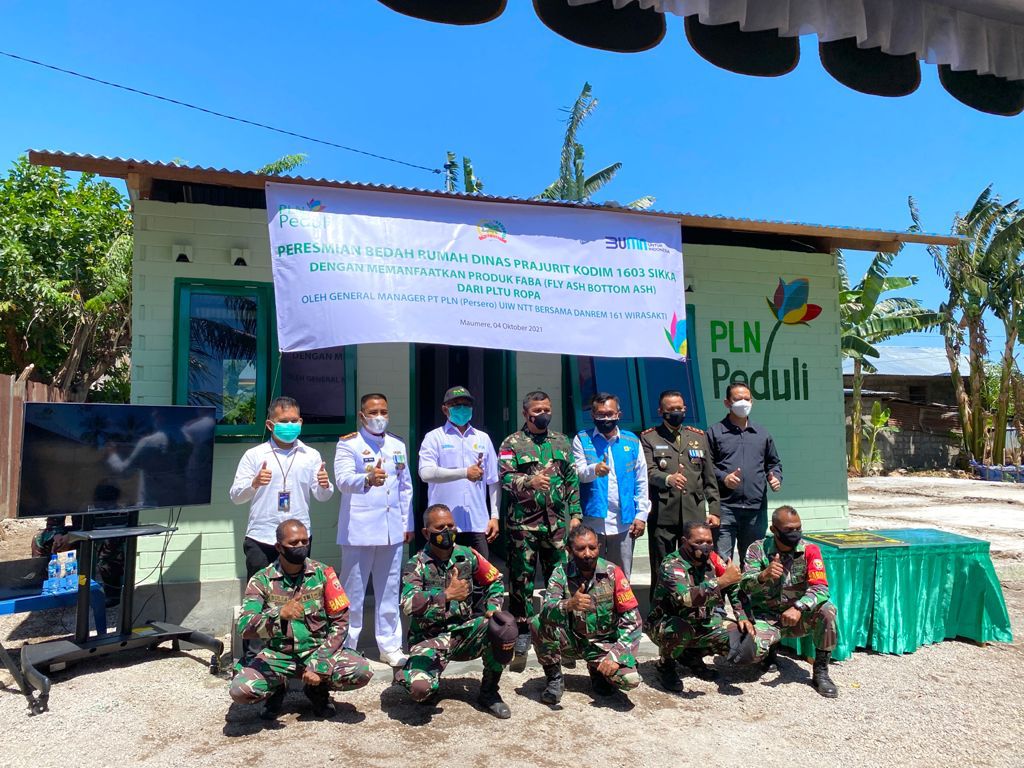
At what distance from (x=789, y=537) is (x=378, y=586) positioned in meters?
2.66

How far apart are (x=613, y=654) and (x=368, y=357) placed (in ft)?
11.3

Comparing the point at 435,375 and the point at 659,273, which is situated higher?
the point at 659,273

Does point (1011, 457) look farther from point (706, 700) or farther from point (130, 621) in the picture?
point (130, 621)

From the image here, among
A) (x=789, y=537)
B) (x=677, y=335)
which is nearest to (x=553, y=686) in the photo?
(x=789, y=537)

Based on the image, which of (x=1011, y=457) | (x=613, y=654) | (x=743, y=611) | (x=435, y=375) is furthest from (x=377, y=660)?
(x=1011, y=457)

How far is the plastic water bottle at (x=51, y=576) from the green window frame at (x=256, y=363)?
139 centimetres

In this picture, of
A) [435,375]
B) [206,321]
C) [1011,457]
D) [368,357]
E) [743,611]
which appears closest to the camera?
[743,611]

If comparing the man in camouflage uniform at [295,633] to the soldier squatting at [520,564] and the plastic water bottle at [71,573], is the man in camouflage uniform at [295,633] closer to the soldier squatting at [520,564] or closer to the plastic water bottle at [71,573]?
the soldier squatting at [520,564]

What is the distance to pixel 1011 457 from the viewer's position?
22562mm

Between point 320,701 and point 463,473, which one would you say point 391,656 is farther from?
point 463,473

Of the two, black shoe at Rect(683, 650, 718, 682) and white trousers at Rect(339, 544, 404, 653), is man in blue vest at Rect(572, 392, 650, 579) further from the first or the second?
white trousers at Rect(339, 544, 404, 653)

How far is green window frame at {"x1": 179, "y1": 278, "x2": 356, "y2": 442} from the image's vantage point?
18.7 ft

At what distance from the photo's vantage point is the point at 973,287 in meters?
20.5

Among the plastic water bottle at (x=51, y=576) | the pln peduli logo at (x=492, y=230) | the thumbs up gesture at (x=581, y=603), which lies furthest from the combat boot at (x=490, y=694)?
the pln peduli logo at (x=492, y=230)
